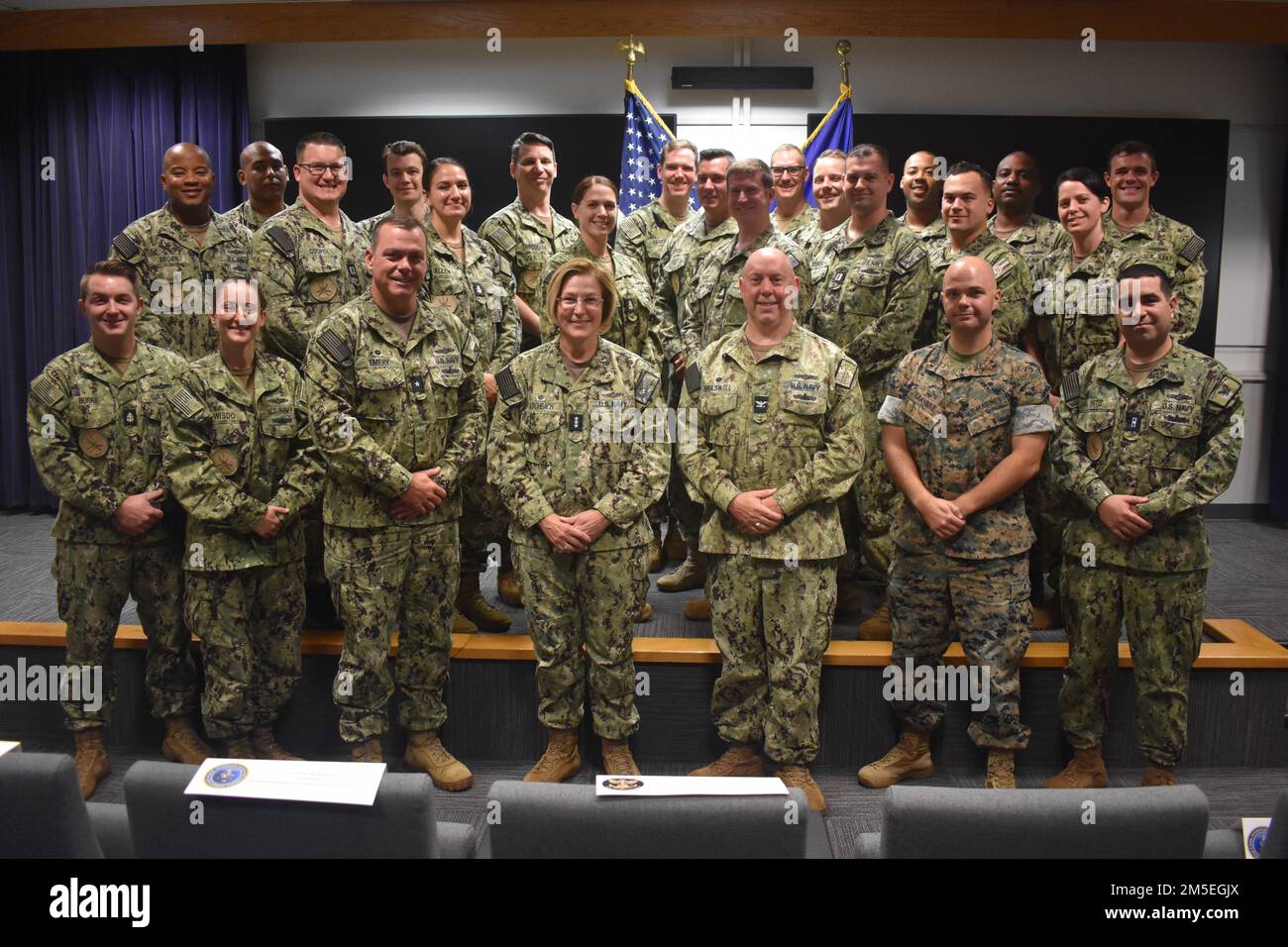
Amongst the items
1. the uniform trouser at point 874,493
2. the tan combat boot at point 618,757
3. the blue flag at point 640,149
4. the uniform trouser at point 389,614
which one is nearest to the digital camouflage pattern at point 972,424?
the uniform trouser at point 874,493

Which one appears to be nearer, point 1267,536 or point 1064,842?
point 1064,842

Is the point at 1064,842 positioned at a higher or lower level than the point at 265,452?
lower

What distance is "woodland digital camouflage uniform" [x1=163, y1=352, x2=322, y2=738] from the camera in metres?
3.23

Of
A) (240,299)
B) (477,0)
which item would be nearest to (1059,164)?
(477,0)

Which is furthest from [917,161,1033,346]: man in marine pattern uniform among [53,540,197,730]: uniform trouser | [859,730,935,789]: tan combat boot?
[53,540,197,730]: uniform trouser

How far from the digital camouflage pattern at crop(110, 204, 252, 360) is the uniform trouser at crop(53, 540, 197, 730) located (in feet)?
2.93

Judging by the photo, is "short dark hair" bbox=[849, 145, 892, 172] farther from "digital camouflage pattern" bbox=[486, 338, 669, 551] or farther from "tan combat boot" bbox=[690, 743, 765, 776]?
"tan combat boot" bbox=[690, 743, 765, 776]

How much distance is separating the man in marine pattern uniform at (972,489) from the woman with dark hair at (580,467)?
0.83 meters

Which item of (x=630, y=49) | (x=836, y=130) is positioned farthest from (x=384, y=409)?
(x=836, y=130)

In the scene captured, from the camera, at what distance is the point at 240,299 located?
Result: 10.6 feet

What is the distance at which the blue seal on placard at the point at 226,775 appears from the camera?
165 centimetres

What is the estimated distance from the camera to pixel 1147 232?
3.94m
